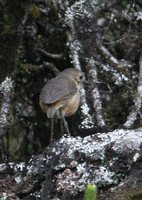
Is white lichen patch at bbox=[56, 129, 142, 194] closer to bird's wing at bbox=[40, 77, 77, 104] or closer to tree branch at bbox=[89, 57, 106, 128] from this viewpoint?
tree branch at bbox=[89, 57, 106, 128]

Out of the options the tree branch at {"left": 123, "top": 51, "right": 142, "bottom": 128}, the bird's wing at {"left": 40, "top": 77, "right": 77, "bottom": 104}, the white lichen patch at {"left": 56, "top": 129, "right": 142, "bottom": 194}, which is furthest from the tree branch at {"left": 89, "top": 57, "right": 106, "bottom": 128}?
the white lichen patch at {"left": 56, "top": 129, "right": 142, "bottom": 194}

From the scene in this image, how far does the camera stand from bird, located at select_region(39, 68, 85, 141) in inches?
209

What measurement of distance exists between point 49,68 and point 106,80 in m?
0.61

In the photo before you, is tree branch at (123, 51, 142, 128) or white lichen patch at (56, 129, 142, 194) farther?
tree branch at (123, 51, 142, 128)

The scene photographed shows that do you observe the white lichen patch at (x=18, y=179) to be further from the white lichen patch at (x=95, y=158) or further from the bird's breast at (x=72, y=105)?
the bird's breast at (x=72, y=105)

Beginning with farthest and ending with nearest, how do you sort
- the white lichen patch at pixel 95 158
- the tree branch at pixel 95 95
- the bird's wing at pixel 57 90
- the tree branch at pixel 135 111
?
the bird's wing at pixel 57 90
the tree branch at pixel 95 95
the tree branch at pixel 135 111
the white lichen patch at pixel 95 158

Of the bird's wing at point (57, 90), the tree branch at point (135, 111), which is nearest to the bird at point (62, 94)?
the bird's wing at point (57, 90)

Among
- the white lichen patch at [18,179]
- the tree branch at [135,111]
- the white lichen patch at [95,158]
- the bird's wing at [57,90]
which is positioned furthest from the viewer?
the bird's wing at [57,90]

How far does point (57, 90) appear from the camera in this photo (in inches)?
216

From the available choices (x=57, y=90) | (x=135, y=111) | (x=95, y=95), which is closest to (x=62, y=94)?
(x=57, y=90)

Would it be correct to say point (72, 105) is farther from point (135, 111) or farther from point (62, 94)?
point (135, 111)

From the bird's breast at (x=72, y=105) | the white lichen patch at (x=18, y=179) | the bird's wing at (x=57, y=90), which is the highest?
the bird's wing at (x=57, y=90)

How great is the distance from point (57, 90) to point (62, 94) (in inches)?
2.8

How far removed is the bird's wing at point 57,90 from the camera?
5301 mm
